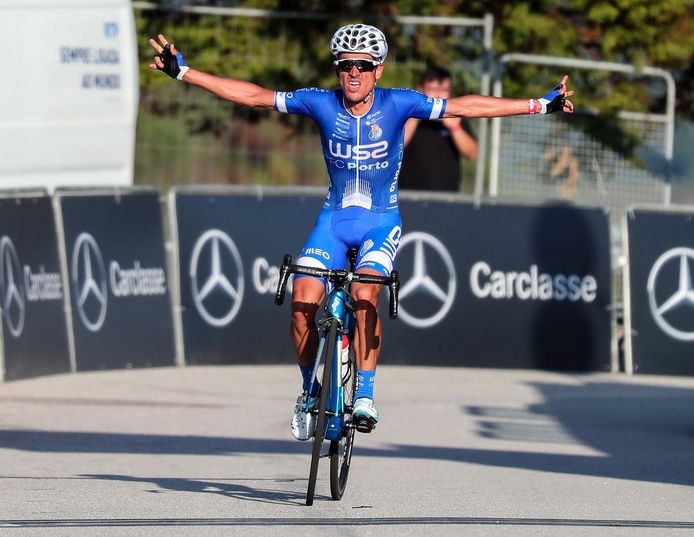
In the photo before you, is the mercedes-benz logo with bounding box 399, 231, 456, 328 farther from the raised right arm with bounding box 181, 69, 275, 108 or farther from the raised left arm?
the raised right arm with bounding box 181, 69, 275, 108

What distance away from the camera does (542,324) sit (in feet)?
49.0

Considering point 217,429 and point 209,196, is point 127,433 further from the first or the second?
point 209,196

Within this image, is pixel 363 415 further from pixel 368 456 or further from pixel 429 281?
pixel 429 281

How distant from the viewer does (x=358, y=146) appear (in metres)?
8.67

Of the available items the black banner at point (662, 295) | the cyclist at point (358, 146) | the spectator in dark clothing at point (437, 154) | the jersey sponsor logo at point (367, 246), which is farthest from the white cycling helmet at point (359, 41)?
the black banner at point (662, 295)

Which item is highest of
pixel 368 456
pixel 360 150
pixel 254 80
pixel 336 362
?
pixel 254 80

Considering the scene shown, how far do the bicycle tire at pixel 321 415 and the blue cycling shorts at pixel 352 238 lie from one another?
0.47 m

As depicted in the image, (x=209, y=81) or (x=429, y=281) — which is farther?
(x=429, y=281)

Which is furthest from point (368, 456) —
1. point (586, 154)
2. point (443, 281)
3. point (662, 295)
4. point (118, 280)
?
point (586, 154)

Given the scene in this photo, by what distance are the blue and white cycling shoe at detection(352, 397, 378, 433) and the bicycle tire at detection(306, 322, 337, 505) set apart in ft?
0.88

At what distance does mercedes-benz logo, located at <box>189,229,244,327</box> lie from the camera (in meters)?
14.8

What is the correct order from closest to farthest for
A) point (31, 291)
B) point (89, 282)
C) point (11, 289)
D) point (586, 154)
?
point (11, 289), point (31, 291), point (89, 282), point (586, 154)

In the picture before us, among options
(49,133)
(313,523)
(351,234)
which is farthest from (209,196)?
(313,523)

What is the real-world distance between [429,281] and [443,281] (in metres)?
0.12
